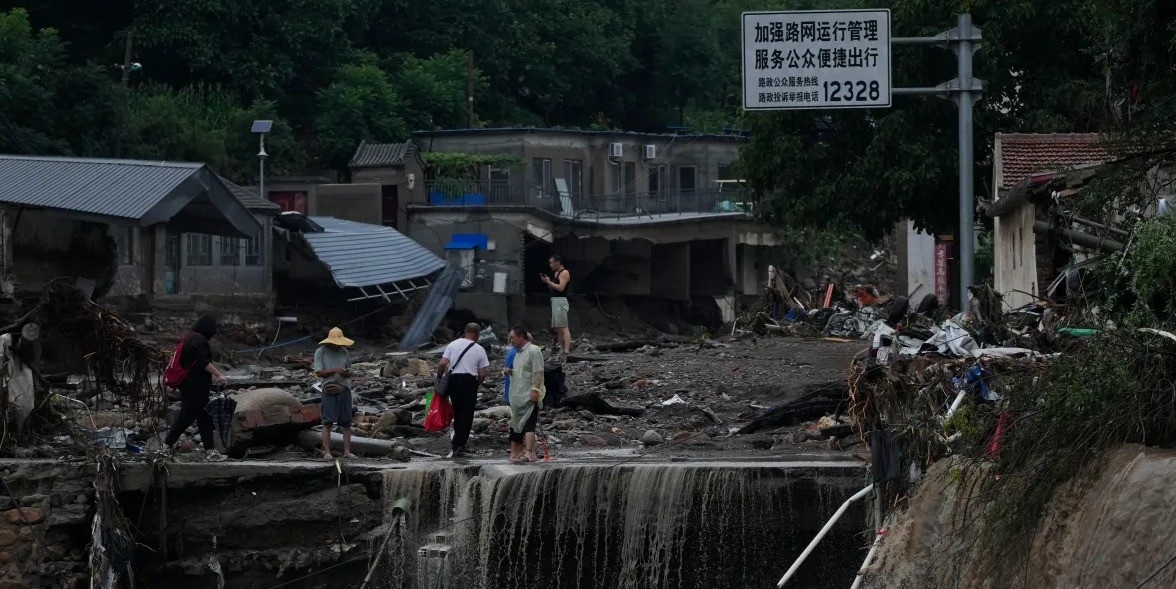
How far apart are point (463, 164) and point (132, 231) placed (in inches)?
605

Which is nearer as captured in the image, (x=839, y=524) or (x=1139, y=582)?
(x=1139, y=582)

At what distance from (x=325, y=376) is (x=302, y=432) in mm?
1408

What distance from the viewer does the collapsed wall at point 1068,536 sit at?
9.55 m

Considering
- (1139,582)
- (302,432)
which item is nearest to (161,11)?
(302,432)

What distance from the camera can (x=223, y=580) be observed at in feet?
55.3

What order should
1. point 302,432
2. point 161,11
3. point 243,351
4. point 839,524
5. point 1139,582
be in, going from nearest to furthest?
point 1139,582 → point 839,524 → point 302,432 → point 243,351 → point 161,11

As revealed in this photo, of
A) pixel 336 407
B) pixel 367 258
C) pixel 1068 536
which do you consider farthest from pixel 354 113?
pixel 1068 536

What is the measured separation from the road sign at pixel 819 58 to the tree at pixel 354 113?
32273 millimetres

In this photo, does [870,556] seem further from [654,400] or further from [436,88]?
[436,88]

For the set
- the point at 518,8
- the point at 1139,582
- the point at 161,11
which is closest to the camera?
the point at 1139,582

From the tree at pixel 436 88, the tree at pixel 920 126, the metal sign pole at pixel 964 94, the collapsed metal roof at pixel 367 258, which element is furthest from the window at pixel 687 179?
the metal sign pole at pixel 964 94

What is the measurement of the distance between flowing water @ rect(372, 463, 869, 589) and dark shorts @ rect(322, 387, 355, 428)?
3.51 feet

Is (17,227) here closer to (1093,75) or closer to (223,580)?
(223,580)

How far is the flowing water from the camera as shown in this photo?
1515cm
